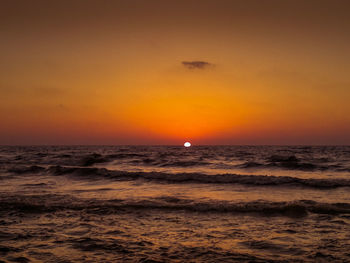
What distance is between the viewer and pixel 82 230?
722 centimetres

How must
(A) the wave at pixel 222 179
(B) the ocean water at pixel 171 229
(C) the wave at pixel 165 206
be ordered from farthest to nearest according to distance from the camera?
(A) the wave at pixel 222 179, (C) the wave at pixel 165 206, (B) the ocean water at pixel 171 229

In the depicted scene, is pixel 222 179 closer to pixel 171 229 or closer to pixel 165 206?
pixel 165 206

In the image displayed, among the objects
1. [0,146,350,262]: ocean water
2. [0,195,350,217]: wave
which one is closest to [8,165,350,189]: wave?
[0,146,350,262]: ocean water

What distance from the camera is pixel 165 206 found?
10.0 metres

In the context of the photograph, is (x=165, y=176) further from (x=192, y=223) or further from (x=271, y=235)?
(x=271, y=235)

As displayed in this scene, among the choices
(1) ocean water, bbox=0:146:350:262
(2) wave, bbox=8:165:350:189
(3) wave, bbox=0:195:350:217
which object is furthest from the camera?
(2) wave, bbox=8:165:350:189

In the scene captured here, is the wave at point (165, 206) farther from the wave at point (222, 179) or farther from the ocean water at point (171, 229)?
the wave at point (222, 179)

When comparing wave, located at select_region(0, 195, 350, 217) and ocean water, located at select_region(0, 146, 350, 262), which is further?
wave, located at select_region(0, 195, 350, 217)

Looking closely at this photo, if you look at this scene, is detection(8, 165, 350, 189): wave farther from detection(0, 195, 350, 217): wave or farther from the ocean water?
detection(0, 195, 350, 217): wave

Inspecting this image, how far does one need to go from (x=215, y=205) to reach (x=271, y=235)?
3.35 meters

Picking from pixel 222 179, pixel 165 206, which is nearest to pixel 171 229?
pixel 165 206

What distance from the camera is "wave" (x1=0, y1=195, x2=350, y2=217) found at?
931 cm

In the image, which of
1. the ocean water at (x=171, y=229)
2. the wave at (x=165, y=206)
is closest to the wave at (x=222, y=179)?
the ocean water at (x=171, y=229)

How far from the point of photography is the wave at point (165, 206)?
931cm
